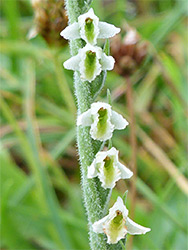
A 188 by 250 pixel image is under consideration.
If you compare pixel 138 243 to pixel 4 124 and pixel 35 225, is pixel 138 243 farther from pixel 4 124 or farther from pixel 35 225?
pixel 4 124

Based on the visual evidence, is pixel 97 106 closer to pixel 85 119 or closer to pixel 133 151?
pixel 85 119

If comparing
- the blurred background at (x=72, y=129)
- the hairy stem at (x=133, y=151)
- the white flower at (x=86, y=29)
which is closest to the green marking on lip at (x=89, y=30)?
the white flower at (x=86, y=29)

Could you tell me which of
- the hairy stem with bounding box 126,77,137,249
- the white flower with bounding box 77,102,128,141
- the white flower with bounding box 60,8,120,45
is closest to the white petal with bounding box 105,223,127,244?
the white flower with bounding box 77,102,128,141

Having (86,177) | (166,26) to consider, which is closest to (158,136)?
(166,26)

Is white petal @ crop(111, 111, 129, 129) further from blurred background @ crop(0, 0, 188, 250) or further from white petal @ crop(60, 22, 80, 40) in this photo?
blurred background @ crop(0, 0, 188, 250)

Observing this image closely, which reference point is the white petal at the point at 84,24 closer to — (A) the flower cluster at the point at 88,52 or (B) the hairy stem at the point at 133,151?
(A) the flower cluster at the point at 88,52

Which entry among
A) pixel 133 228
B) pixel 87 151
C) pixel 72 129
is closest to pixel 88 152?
pixel 87 151
